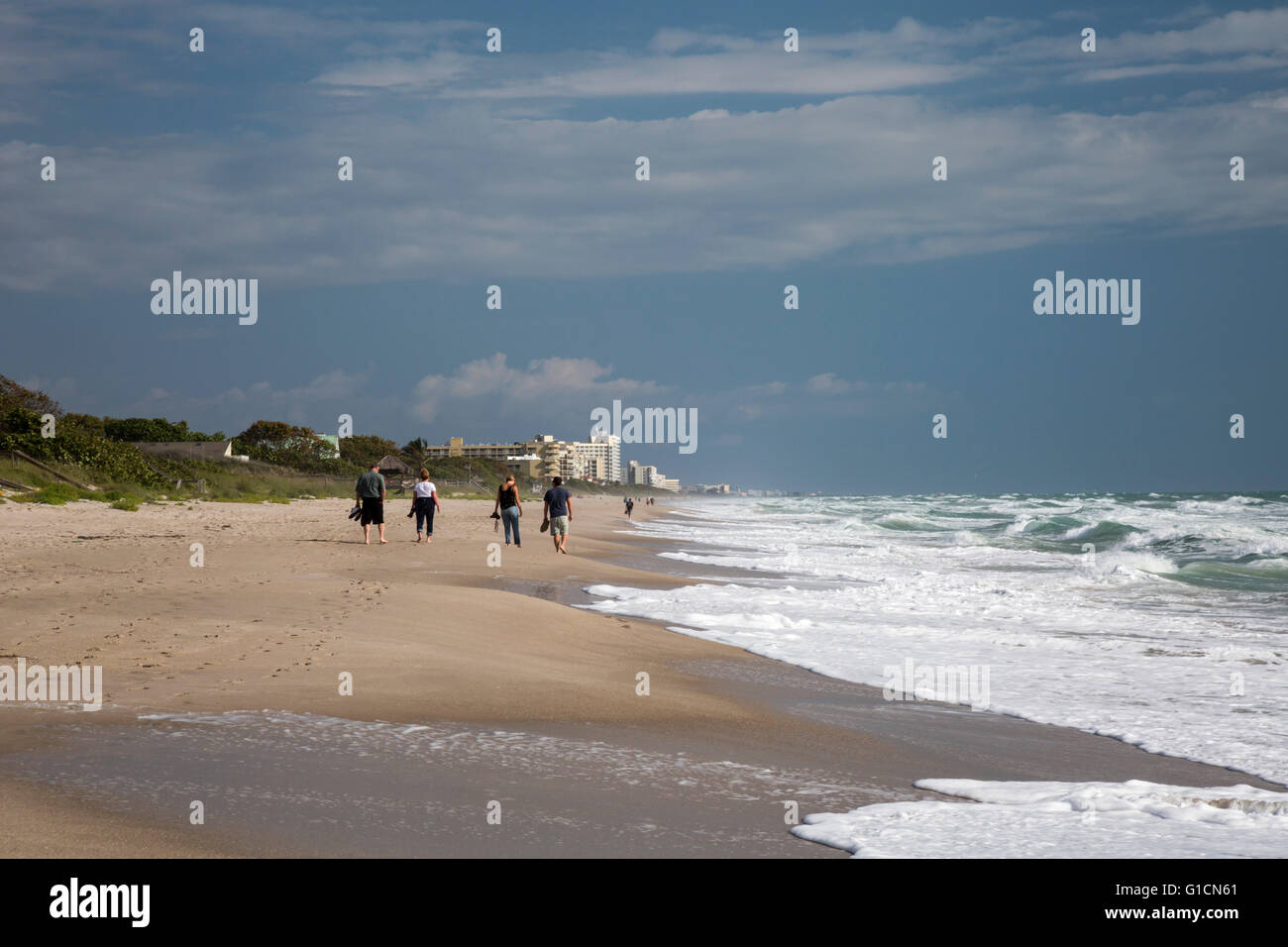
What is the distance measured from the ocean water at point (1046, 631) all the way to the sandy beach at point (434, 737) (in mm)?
632

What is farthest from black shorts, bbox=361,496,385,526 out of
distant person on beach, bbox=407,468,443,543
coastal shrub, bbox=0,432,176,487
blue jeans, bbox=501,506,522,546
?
coastal shrub, bbox=0,432,176,487

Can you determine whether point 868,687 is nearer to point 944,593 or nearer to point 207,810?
point 207,810

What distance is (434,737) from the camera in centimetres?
535

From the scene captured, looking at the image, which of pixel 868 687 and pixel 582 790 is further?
pixel 868 687

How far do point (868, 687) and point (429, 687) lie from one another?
3.64m

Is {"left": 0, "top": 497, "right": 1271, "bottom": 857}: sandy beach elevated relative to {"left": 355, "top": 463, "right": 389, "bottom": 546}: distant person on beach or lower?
lower

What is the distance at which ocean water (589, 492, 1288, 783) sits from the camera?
7.00 meters

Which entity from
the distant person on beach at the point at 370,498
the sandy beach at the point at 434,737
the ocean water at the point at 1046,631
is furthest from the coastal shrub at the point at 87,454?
the sandy beach at the point at 434,737

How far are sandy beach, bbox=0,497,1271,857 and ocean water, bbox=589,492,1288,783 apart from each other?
2.07ft

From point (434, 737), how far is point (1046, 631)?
8250 millimetres

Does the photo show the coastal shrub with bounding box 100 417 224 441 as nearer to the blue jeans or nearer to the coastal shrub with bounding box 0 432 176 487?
the coastal shrub with bounding box 0 432 176 487

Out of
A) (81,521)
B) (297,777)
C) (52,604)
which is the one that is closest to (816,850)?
(297,777)

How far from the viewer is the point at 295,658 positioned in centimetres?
704
